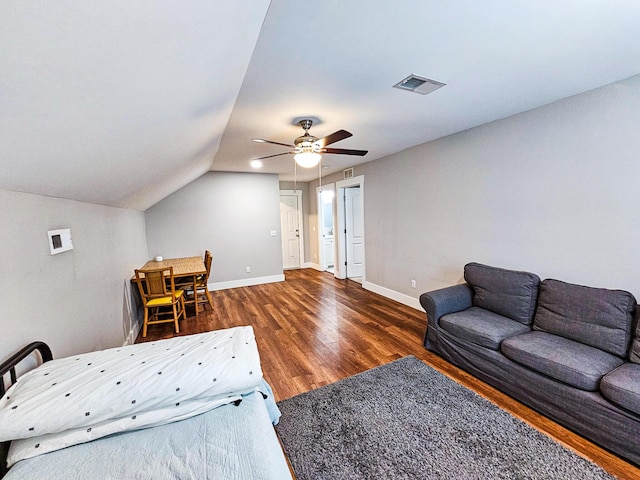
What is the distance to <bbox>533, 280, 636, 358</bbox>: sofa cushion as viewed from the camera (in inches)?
77.9

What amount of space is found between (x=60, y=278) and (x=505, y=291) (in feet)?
12.0

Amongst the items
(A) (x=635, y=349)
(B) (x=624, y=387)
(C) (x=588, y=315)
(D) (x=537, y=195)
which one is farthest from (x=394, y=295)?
(B) (x=624, y=387)

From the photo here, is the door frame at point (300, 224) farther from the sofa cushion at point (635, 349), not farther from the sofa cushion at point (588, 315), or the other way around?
the sofa cushion at point (635, 349)

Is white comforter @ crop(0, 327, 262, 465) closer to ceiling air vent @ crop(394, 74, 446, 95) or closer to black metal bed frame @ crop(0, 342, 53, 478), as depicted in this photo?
black metal bed frame @ crop(0, 342, 53, 478)

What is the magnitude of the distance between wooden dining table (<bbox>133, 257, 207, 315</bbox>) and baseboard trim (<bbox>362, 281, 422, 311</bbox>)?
2979mm

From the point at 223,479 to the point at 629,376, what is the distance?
238 centimetres

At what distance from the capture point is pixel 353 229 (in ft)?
20.1

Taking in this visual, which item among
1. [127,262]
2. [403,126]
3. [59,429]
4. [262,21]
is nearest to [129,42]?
[262,21]

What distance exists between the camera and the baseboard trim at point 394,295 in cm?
420

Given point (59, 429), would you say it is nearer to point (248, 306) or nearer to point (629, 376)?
Answer: point (629, 376)

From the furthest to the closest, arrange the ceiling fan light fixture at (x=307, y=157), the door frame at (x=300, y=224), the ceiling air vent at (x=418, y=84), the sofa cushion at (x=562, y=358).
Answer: the door frame at (x=300, y=224) < the ceiling fan light fixture at (x=307, y=157) < the ceiling air vent at (x=418, y=84) < the sofa cushion at (x=562, y=358)

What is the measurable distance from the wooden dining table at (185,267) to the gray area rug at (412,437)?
2.54 metres

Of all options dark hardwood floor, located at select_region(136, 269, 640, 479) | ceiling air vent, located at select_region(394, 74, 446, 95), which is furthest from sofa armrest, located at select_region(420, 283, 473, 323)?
ceiling air vent, located at select_region(394, 74, 446, 95)

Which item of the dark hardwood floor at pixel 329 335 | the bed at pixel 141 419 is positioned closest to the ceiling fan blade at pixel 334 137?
the bed at pixel 141 419
